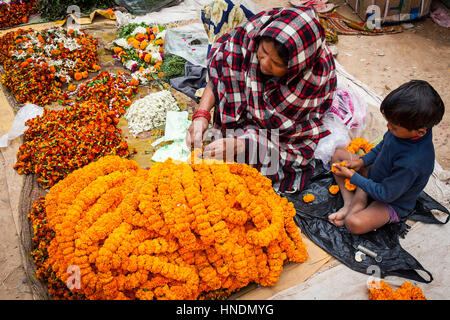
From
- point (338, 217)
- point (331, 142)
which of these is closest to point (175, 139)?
point (331, 142)

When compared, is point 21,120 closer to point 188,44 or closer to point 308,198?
point 188,44

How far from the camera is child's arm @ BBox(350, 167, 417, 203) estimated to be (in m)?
1.77

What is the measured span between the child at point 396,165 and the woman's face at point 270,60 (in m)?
0.66

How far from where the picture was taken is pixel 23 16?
14.4 feet

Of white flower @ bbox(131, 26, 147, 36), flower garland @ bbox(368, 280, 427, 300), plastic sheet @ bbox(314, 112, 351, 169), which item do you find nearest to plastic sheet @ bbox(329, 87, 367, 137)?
plastic sheet @ bbox(314, 112, 351, 169)

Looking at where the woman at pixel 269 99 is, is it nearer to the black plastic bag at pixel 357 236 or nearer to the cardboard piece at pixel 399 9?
the black plastic bag at pixel 357 236

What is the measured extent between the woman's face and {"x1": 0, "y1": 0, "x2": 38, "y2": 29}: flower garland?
13.9 feet

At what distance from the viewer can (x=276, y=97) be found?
220 centimetres

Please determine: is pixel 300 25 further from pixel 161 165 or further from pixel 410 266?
pixel 410 266

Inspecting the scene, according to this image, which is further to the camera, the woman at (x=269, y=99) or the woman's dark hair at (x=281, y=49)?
the woman at (x=269, y=99)

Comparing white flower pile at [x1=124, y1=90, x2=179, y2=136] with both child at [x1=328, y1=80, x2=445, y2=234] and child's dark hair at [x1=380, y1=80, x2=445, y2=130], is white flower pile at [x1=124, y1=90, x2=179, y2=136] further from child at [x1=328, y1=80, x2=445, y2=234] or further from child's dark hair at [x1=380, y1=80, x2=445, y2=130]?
child's dark hair at [x1=380, y1=80, x2=445, y2=130]

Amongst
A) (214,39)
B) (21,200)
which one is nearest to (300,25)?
(214,39)

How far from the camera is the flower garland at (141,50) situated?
11.1 feet

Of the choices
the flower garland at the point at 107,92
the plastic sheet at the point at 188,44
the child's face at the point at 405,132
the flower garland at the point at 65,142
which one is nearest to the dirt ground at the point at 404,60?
the flower garland at the point at 65,142
